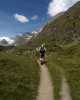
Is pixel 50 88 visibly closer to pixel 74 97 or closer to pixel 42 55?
pixel 74 97

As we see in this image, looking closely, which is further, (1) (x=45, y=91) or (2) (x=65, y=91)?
(1) (x=45, y=91)

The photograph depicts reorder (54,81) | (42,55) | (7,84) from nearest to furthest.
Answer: (7,84) < (54,81) < (42,55)

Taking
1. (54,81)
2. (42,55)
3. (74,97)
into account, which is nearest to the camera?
(74,97)

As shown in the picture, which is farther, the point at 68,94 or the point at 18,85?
the point at 18,85

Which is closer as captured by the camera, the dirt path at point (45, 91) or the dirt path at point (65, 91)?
the dirt path at point (65, 91)

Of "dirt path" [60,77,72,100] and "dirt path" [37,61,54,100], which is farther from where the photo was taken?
"dirt path" [37,61,54,100]

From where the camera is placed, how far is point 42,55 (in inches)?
1927

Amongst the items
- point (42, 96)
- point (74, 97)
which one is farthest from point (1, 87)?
point (74, 97)

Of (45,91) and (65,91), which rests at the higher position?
(45,91)

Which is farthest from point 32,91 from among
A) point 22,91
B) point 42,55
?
point 42,55

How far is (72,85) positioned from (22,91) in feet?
16.2

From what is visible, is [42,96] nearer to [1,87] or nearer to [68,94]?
[68,94]

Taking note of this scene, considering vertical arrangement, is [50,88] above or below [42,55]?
below

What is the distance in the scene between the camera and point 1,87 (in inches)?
941
